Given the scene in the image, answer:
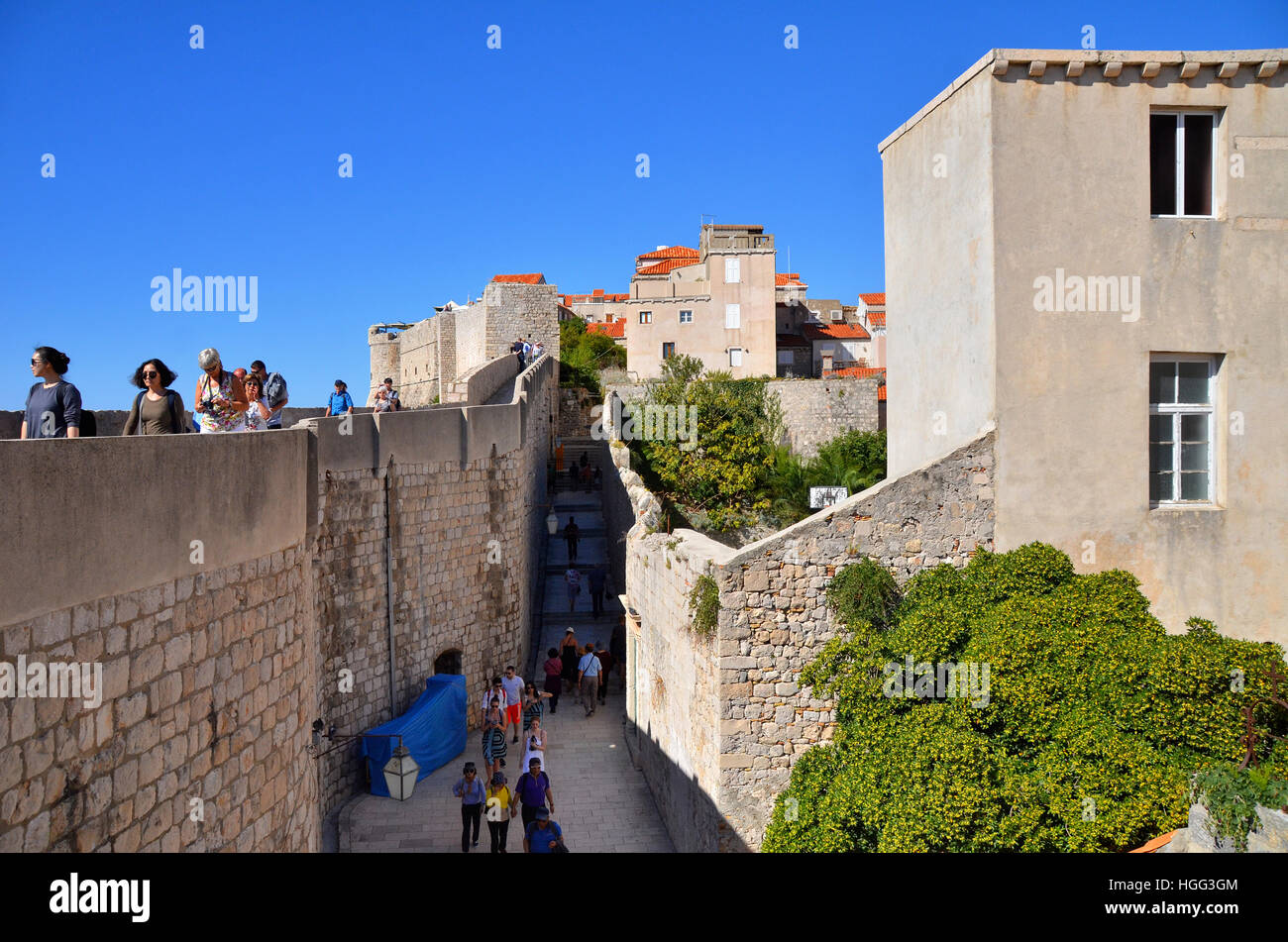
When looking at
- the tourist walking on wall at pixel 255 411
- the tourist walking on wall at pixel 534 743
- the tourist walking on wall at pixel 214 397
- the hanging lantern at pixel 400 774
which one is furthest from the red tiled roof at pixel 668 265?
the tourist walking on wall at pixel 214 397

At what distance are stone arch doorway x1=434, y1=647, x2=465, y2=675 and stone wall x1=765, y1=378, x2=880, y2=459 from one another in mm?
20228

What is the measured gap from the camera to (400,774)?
12234mm

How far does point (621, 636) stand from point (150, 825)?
47.2 ft

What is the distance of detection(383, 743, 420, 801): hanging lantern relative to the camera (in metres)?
12.2

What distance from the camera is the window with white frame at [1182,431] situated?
938 centimetres

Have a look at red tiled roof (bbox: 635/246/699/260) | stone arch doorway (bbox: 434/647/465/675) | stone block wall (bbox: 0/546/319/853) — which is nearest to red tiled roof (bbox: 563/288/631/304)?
red tiled roof (bbox: 635/246/699/260)

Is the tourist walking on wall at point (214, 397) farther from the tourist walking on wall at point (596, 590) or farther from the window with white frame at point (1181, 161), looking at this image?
the tourist walking on wall at point (596, 590)

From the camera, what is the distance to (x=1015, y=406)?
358 inches

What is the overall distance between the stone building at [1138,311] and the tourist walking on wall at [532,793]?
5998 millimetres

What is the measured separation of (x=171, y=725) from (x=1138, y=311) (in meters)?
9.26

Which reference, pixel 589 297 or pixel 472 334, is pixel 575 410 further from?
pixel 589 297

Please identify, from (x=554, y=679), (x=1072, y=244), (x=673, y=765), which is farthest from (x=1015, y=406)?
(x=554, y=679)

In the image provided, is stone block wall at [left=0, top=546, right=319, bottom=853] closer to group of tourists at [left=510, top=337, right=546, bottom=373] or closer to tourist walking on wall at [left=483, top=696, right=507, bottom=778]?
tourist walking on wall at [left=483, top=696, right=507, bottom=778]
